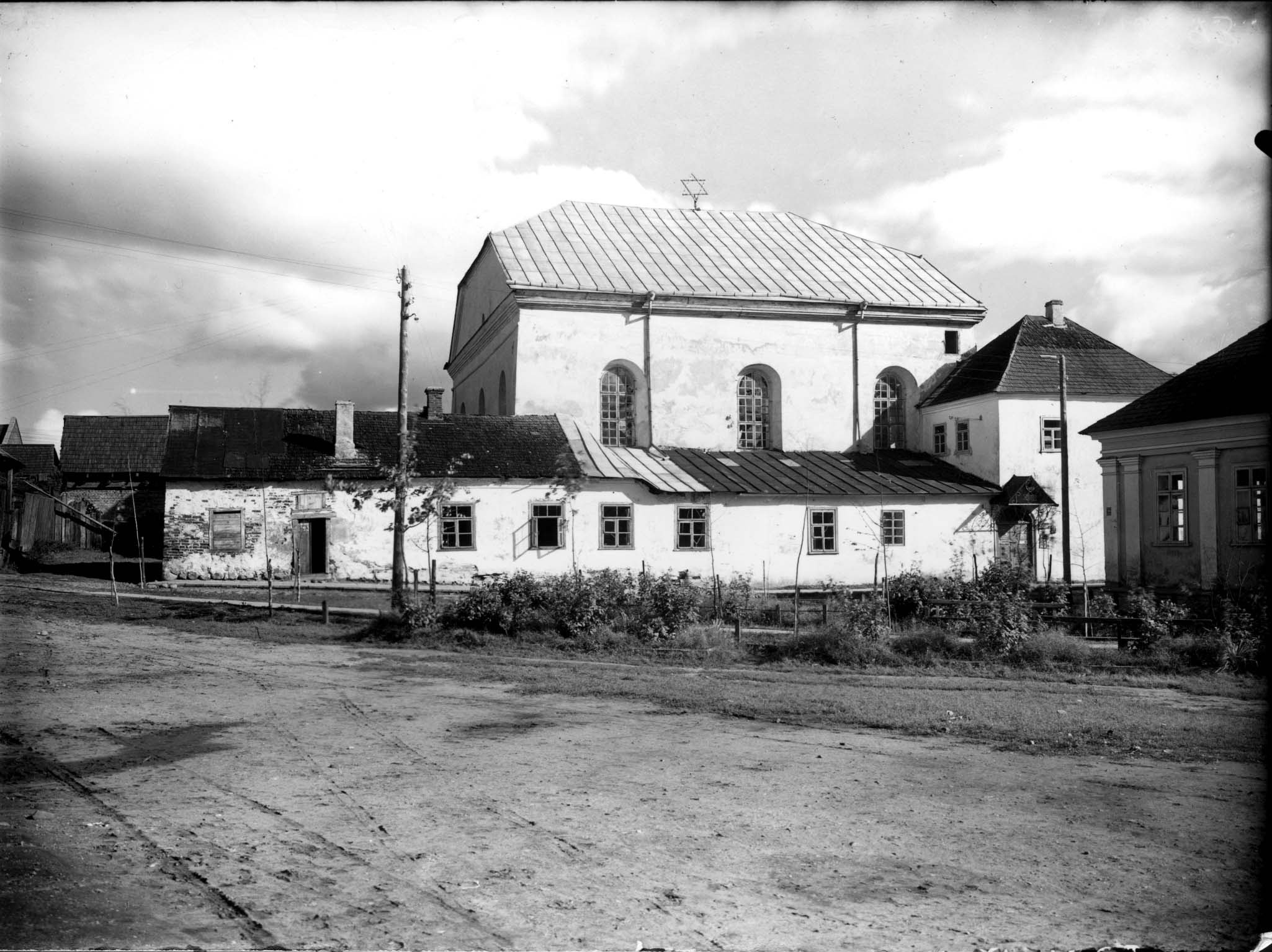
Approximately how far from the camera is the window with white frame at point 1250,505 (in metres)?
19.8

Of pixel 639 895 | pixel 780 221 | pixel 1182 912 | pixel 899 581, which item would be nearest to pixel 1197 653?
pixel 899 581

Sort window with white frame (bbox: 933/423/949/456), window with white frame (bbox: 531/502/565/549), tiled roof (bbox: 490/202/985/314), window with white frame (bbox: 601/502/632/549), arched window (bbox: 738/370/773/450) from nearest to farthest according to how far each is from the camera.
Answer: window with white frame (bbox: 531/502/565/549) → window with white frame (bbox: 601/502/632/549) → tiled roof (bbox: 490/202/985/314) → arched window (bbox: 738/370/773/450) → window with white frame (bbox: 933/423/949/456)

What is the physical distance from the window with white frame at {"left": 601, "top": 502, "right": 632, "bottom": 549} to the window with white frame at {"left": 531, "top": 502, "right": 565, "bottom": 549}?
3.75 feet

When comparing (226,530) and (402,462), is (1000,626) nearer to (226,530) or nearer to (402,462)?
(402,462)

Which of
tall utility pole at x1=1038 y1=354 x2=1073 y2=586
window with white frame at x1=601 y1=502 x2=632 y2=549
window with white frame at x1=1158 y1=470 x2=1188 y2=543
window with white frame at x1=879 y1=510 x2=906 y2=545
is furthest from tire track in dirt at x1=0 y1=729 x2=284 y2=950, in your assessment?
window with white frame at x1=879 y1=510 x2=906 y2=545

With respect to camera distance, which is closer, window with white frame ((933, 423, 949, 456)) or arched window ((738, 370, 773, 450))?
arched window ((738, 370, 773, 450))

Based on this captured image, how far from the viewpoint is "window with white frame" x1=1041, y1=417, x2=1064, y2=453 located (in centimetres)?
3094

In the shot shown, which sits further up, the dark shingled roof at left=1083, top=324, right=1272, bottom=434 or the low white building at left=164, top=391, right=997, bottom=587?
the dark shingled roof at left=1083, top=324, right=1272, bottom=434

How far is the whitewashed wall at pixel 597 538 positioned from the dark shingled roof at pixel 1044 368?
4.30m

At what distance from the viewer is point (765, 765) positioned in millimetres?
8539

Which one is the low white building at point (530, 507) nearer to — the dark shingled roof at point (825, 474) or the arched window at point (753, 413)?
the dark shingled roof at point (825, 474)

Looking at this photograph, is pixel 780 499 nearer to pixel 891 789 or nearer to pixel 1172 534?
pixel 1172 534

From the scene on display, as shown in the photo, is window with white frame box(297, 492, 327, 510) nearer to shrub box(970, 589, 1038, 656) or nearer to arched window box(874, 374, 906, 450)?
shrub box(970, 589, 1038, 656)

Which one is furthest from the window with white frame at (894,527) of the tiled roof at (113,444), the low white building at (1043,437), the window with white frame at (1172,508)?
the tiled roof at (113,444)
